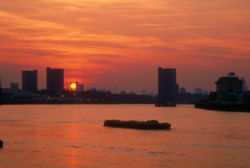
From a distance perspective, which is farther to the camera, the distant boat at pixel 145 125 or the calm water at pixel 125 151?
the distant boat at pixel 145 125

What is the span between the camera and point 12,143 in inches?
2458

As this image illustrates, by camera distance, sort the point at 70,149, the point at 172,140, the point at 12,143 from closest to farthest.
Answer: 1. the point at 70,149
2. the point at 12,143
3. the point at 172,140

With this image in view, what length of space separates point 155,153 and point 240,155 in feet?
26.1

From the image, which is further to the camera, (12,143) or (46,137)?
(46,137)

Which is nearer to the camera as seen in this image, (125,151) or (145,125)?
(125,151)

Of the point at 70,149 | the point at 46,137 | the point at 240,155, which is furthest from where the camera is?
the point at 46,137

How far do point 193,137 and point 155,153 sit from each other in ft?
63.6

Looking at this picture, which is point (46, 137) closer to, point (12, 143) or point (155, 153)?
point (12, 143)

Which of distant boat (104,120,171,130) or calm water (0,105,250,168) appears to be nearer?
calm water (0,105,250,168)

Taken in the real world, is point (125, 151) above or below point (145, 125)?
below

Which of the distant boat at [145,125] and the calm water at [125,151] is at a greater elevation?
the distant boat at [145,125]

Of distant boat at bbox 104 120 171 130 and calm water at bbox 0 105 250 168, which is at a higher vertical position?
distant boat at bbox 104 120 171 130

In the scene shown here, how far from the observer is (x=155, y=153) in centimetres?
5334

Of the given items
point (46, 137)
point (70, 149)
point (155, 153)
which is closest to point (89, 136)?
point (46, 137)
